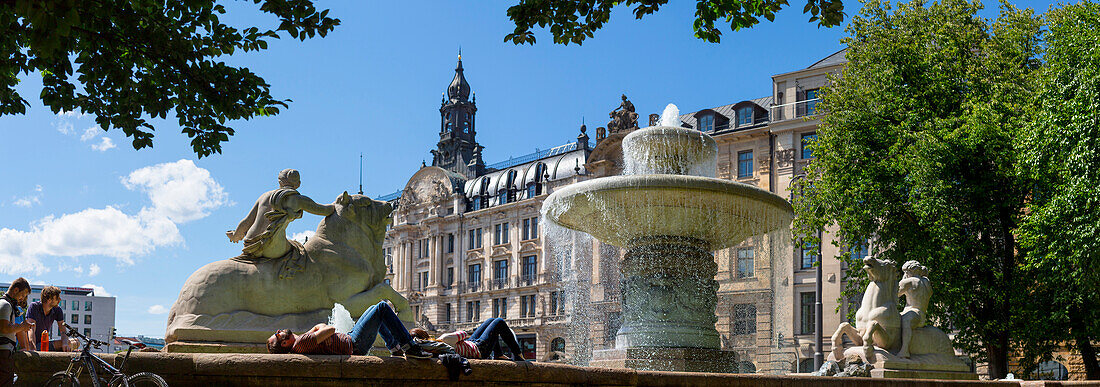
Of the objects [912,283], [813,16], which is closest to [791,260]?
[912,283]

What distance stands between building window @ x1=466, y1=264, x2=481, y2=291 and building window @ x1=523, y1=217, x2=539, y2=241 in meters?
5.21

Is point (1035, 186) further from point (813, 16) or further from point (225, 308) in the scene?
point (225, 308)

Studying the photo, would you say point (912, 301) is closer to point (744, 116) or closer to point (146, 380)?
point (146, 380)

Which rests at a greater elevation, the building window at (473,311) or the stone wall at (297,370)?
the stone wall at (297,370)

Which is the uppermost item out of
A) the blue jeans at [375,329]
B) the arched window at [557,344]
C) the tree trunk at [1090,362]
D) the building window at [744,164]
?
the building window at [744,164]

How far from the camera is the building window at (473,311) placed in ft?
199

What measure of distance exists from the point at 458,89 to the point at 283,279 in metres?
64.7

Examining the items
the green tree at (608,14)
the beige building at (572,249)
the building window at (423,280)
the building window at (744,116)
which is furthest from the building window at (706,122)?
the green tree at (608,14)

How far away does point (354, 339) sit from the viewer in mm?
6594

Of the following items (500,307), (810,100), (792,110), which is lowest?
(500,307)

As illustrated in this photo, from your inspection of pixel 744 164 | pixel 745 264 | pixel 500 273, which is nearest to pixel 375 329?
pixel 745 264

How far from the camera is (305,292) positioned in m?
8.88

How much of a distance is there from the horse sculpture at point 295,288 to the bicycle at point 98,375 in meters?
2.50

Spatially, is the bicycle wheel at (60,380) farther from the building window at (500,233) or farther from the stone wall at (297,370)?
the building window at (500,233)
